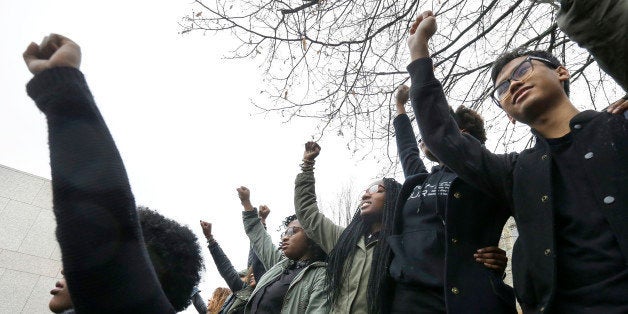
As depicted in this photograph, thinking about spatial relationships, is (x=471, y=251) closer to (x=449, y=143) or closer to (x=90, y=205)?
(x=449, y=143)

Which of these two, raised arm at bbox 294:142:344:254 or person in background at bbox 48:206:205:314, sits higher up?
raised arm at bbox 294:142:344:254

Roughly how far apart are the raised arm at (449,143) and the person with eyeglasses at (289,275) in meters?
1.41

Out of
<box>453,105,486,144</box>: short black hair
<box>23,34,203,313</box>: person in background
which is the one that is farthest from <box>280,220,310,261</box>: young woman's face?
<box>23,34,203,313</box>: person in background

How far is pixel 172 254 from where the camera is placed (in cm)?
179

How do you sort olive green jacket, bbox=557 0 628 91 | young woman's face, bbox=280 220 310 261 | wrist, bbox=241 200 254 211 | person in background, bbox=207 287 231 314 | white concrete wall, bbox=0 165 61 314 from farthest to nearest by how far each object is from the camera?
white concrete wall, bbox=0 165 61 314
person in background, bbox=207 287 231 314
wrist, bbox=241 200 254 211
young woman's face, bbox=280 220 310 261
olive green jacket, bbox=557 0 628 91

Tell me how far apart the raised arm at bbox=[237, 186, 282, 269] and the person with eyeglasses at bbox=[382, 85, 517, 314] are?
6.02 ft

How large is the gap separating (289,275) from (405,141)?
1.37 metres

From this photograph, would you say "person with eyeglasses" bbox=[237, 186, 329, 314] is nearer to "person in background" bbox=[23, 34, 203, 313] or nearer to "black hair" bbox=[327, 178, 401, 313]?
"black hair" bbox=[327, 178, 401, 313]

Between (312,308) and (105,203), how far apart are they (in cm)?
233

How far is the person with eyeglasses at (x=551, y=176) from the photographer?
4.57 ft

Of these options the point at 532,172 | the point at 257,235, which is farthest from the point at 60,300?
the point at 257,235

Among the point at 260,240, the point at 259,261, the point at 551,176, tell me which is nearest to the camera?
the point at 551,176

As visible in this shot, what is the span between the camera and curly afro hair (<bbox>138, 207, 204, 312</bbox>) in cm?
174

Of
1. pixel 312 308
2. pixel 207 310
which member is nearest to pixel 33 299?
pixel 207 310
